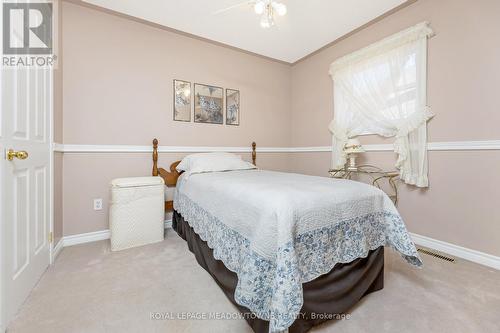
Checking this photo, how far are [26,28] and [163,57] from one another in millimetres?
1390

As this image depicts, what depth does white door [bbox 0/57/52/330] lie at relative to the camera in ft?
3.76

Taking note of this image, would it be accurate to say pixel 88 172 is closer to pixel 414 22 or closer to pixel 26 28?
pixel 26 28

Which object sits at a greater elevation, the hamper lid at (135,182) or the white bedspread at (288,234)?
the hamper lid at (135,182)

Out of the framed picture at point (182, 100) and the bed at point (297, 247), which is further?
the framed picture at point (182, 100)

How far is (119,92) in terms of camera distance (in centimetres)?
246

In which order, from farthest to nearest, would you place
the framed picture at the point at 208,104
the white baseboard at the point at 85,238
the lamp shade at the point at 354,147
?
the framed picture at the point at 208,104
the lamp shade at the point at 354,147
the white baseboard at the point at 85,238

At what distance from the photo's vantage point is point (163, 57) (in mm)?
2697

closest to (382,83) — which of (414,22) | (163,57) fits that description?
(414,22)

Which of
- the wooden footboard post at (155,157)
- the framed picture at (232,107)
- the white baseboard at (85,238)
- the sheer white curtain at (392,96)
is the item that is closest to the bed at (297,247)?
the sheer white curtain at (392,96)

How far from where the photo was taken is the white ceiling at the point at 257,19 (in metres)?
2.26

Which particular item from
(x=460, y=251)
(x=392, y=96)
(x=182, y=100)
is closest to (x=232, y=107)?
(x=182, y=100)

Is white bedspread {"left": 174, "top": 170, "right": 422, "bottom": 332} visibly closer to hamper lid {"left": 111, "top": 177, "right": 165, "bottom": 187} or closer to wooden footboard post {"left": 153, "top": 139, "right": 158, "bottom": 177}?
hamper lid {"left": 111, "top": 177, "right": 165, "bottom": 187}

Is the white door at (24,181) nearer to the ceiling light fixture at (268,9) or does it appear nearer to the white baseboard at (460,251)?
the ceiling light fixture at (268,9)

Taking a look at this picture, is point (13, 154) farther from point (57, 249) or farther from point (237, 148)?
point (237, 148)
